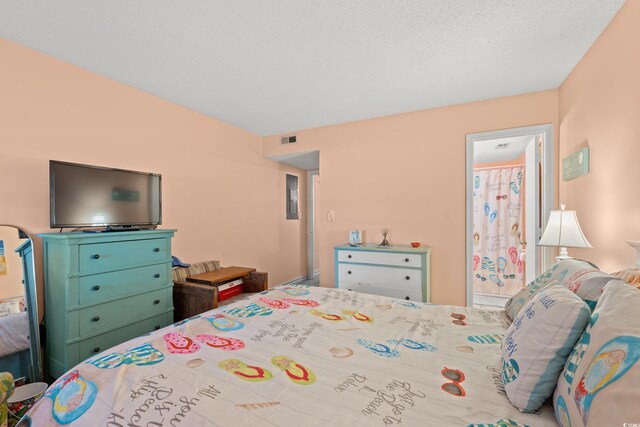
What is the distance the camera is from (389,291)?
121 inches

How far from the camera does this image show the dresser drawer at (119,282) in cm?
198

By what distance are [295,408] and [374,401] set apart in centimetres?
25

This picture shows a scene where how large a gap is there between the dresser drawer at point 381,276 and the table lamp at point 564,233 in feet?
3.88

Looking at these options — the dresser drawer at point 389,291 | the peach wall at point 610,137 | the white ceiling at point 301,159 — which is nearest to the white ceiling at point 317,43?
the peach wall at point 610,137

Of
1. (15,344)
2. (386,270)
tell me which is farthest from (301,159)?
(15,344)

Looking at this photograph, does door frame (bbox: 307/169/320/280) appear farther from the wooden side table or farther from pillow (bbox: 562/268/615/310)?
pillow (bbox: 562/268/615/310)

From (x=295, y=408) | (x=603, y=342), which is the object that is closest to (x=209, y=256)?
(x=295, y=408)

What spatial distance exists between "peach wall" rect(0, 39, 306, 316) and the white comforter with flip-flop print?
1.79 meters

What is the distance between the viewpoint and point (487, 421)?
2.63 feet

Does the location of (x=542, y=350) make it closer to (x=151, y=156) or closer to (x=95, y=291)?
(x=95, y=291)

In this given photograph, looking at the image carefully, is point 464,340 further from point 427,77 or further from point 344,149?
point 344,149

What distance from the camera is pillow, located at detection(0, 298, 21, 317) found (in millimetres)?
1860

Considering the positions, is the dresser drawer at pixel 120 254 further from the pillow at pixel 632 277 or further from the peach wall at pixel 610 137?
the peach wall at pixel 610 137

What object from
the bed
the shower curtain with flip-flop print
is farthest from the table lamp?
the bed
